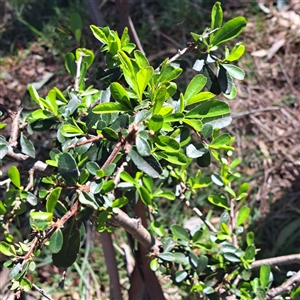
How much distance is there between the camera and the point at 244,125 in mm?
2182

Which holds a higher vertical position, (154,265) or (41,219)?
(41,219)

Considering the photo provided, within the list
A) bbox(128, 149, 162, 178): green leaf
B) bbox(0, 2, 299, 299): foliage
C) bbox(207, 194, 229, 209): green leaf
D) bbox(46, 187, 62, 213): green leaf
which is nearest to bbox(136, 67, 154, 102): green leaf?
bbox(0, 2, 299, 299): foliage

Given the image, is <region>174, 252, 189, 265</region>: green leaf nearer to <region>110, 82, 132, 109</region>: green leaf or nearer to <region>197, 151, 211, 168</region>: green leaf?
<region>197, 151, 211, 168</region>: green leaf

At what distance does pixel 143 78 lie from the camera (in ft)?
2.67

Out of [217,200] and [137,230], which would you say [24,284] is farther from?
[217,200]

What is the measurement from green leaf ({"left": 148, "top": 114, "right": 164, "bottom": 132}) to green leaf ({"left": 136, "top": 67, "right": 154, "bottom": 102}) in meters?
0.06

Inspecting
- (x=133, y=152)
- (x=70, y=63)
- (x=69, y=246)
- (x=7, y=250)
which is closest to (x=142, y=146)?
(x=133, y=152)

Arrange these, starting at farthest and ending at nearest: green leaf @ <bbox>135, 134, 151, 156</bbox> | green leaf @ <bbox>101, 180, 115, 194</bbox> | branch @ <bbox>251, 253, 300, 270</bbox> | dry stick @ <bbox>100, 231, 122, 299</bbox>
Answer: dry stick @ <bbox>100, 231, 122, 299</bbox> → branch @ <bbox>251, 253, 300, 270</bbox> → green leaf @ <bbox>101, 180, 115, 194</bbox> → green leaf @ <bbox>135, 134, 151, 156</bbox>

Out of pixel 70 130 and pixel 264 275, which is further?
pixel 264 275

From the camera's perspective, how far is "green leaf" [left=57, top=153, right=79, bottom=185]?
2.78ft

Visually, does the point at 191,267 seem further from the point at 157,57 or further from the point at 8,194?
the point at 157,57

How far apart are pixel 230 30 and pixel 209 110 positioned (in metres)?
0.19

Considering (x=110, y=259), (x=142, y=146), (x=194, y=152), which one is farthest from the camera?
(x=110, y=259)

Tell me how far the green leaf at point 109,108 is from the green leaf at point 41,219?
20cm
